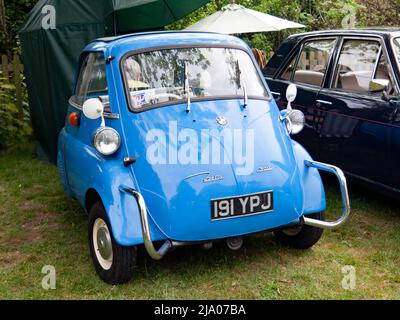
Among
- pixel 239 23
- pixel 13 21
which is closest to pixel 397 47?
pixel 239 23

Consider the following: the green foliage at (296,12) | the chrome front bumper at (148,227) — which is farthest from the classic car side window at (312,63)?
the green foliage at (296,12)

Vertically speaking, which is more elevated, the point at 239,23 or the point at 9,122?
the point at 239,23

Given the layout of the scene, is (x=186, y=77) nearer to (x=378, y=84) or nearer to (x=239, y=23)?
(x=378, y=84)

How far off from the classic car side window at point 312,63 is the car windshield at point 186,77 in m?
1.62

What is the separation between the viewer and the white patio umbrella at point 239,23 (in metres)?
8.84

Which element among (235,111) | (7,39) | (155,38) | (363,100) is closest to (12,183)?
(155,38)

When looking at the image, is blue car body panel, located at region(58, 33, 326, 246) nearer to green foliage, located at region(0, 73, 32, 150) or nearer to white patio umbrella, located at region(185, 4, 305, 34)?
green foliage, located at region(0, 73, 32, 150)

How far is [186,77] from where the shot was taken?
415cm

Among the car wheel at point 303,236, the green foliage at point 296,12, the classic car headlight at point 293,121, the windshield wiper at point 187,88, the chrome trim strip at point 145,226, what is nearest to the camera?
the chrome trim strip at point 145,226

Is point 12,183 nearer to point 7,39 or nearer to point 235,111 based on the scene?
point 235,111

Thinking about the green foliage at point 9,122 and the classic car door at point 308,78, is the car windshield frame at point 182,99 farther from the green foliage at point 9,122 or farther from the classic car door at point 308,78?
the green foliage at point 9,122

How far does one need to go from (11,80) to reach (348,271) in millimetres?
6826

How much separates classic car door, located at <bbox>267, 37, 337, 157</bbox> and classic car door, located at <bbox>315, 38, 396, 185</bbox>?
129mm

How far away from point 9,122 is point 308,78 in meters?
4.76
